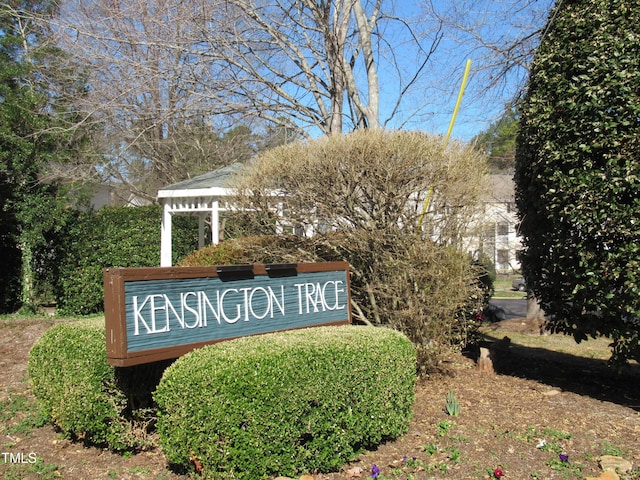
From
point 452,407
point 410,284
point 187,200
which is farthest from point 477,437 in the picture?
point 187,200

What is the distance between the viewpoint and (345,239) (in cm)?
599

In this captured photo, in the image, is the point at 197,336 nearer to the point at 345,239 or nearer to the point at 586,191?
the point at 345,239

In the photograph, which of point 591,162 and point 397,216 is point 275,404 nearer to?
point 397,216

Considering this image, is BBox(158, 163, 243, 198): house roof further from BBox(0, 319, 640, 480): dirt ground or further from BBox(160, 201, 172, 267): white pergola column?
BBox(0, 319, 640, 480): dirt ground

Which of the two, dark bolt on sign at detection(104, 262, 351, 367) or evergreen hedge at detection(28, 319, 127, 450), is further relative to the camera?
evergreen hedge at detection(28, 319, 127, 450)

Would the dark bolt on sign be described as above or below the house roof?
below

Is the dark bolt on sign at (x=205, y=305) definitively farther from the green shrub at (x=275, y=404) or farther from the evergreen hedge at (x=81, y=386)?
the evergreen hedge at (x=81, y=386)

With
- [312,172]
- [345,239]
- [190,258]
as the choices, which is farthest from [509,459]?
[190,258]

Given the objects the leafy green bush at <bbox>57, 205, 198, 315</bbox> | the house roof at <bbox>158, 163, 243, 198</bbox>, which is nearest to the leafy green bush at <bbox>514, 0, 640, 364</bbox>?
the house roof at <bbox>158, 163, 243, 198</bbox>

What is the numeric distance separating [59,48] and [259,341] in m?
9.66

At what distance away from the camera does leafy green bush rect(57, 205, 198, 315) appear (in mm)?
11000

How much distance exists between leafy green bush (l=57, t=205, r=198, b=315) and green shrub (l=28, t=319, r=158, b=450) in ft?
21.6

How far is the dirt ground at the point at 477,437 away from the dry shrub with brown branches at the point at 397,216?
859 mm

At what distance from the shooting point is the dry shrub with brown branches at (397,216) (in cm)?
573
